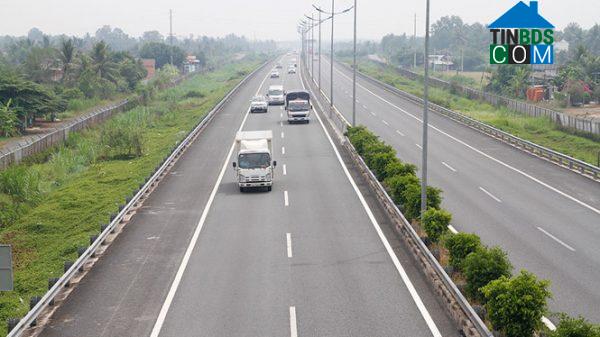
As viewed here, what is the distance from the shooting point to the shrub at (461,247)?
816 inches

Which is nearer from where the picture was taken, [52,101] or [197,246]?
[197,246]

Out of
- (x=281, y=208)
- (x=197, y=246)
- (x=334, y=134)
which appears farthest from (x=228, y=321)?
(x=334, y=134)

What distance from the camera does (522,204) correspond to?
33.9 meters

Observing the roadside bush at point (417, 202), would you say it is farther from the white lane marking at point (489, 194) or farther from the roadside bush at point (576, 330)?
the roadside bush at point (576, 330)

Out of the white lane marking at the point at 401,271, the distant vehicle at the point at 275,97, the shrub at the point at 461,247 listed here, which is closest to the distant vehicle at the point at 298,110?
the distant vehicle at the point at 275,97

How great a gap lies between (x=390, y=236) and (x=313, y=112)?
48041 millimetres

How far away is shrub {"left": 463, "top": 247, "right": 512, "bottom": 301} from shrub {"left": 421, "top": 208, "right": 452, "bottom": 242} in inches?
201

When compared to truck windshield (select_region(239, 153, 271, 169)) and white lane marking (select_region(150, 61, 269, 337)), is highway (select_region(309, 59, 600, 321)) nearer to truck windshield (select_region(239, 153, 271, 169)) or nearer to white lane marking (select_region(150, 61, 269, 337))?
truck windshield (select_region(239, 153, 271, 169))

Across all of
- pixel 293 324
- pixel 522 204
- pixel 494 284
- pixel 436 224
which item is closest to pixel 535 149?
pixel 522 204

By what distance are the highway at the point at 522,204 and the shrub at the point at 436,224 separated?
2617mm

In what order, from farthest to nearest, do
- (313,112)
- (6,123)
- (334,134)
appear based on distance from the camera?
(313,112)
(6,123)
(334,134)

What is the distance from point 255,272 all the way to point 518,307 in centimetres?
930

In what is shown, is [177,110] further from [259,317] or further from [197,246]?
[259,317]

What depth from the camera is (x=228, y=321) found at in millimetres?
18500
